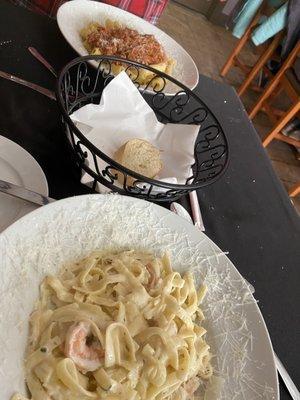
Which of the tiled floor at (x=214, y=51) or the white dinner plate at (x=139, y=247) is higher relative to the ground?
the white dinner plate at (x=139, y=247)

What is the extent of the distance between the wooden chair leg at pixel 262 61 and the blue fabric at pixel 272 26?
0.52ft

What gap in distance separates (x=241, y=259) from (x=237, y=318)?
0.25 meters

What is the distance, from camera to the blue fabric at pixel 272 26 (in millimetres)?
2785

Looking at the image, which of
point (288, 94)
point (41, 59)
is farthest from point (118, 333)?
point (288, 94)

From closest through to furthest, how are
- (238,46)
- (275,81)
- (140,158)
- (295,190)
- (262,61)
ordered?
(140,158)
(295,190)
(275,81)
(262,61)
(238,46)

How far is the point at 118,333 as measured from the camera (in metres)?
0.58

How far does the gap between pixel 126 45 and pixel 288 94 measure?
82.9 inches

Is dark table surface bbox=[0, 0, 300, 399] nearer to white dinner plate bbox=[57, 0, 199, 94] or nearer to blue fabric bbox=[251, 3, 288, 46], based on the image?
white dinner plate bbox=[57, 0, 199, 94]

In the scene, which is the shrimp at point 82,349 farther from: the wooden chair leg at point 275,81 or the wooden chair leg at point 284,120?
the wooden chair leg at point 275,81

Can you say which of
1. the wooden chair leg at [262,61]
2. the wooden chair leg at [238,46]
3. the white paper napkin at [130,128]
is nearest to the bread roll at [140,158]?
the white paper napkin at [130,128]

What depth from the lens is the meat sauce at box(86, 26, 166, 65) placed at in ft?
3.77

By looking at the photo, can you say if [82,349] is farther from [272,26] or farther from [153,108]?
[272,26]

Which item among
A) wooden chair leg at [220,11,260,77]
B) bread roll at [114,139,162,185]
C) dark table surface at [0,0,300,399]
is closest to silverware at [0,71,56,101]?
dark table surface at [0,0,300,399]

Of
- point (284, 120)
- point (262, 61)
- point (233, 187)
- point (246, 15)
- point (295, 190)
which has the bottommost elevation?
point (295, 190)
